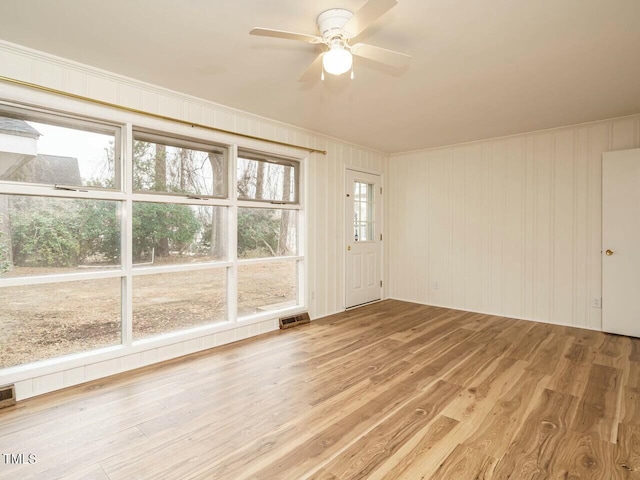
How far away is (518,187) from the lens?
178 inches

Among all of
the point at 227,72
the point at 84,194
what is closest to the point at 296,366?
the point at 84,194

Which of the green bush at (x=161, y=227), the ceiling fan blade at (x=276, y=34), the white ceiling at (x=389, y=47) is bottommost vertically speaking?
the green bush at (x=161, y=227)

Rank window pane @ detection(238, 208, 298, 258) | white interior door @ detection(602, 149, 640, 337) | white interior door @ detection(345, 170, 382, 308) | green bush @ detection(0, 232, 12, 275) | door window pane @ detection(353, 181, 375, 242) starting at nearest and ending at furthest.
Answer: green bush @ detection(0, 232, 12, 275) → white interior door @ detection(602, 149, 640, 337) → window pane @ detection(238, 208, 298, 258) → white interior door @ detection(345, 170, 382, 308) → door window pane @ detection(353, 181, 375, 242)

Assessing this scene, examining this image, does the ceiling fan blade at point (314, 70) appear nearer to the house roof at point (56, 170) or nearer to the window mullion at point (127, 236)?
the window mullion at point (127, 236)

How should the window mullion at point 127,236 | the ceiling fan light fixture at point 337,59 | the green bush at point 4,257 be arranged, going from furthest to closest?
1. the window mullion at point 127,236
2. the green bush at point 4,257
3. the ceiling fan light fixture at point 337,59

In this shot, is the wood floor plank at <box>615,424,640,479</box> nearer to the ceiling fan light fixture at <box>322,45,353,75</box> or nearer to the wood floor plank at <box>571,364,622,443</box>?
the wood floor plank at <box>571,364,622,443</box>

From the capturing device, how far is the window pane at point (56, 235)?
7.93ft

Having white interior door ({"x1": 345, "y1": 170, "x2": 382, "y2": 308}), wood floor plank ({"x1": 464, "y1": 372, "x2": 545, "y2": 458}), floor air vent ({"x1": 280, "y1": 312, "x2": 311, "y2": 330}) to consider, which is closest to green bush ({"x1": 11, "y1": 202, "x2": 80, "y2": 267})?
floor air vent ({"x1": 280, "y1": 312, "x2": 311, "y2": 330})

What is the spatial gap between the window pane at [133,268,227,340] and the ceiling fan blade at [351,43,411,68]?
2529mm

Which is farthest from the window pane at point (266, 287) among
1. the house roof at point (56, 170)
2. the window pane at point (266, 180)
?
the house roof at point (56, 170)

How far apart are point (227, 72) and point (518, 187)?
3921 millimetres

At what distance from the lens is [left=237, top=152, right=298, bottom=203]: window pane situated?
3814 millimetres

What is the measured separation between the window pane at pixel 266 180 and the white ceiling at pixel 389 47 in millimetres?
599

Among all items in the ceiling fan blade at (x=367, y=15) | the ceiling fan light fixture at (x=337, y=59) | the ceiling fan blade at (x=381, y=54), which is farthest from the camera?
the ceiling fan blade at (x=381, y=54)
